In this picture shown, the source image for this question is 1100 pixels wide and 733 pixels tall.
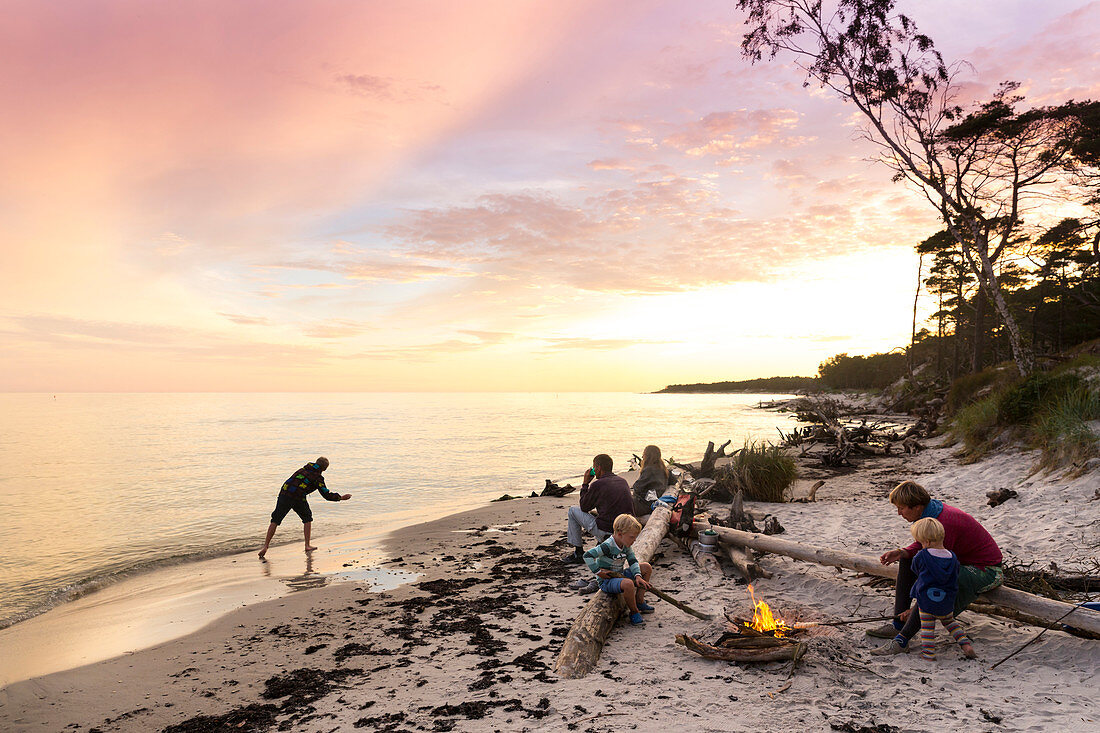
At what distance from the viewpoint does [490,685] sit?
490 centimetres

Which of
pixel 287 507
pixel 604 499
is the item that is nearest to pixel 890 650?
pixel 604 499

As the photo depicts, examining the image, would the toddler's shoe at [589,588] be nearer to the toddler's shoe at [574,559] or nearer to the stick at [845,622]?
the toddler's shoe at [574,559]

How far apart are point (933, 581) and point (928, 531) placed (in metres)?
0.46

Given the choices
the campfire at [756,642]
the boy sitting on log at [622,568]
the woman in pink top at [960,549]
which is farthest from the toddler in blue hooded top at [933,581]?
the boy sitting on log at [622,568]

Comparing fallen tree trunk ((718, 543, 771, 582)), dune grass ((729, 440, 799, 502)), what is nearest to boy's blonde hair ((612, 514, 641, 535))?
fallen tree trunk ((718, 543, 771, 582))

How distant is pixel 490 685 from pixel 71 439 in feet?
194

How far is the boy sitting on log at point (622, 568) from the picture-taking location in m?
6.21

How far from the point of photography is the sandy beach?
4.23 m

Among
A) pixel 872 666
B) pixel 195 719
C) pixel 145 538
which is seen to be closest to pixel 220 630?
pixel 195 719

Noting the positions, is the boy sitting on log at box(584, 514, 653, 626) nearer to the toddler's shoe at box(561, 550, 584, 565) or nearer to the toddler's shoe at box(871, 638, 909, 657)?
the toddler's shoe at box(871, 638, 909, 657)

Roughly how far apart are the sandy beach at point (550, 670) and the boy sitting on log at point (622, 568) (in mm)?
265

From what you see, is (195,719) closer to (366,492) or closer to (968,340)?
(366,492)

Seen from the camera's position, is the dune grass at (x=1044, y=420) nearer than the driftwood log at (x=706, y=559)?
No

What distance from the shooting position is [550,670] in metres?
5.14
